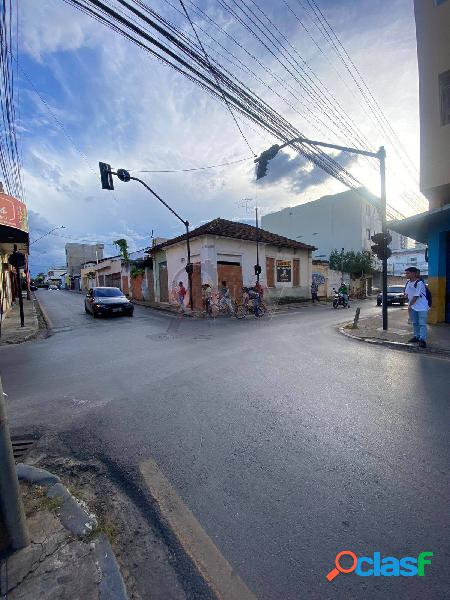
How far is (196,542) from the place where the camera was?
6.34ft

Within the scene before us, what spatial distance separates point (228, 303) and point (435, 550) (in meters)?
14.0

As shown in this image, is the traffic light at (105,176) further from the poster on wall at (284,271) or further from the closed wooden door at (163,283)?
the poster on wall at (284,271)

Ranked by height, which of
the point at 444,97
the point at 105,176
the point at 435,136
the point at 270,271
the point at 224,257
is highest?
the point at 444,97

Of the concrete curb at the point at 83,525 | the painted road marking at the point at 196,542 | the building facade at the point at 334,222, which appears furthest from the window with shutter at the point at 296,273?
the concrete curb at the point at 83,525

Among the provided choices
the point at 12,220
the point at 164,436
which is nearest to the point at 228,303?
the point at 12,220

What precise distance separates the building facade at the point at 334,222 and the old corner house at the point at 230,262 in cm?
1594

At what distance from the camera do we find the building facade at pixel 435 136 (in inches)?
369

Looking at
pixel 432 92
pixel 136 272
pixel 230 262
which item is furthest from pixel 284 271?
pixel 432 92

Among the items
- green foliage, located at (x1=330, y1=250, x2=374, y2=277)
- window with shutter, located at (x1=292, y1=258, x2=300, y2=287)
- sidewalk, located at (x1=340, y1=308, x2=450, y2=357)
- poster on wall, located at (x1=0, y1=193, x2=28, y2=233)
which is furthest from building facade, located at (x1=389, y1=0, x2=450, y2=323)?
green foliage, located at (x1=330, y1=250, x2=374, y2=277)

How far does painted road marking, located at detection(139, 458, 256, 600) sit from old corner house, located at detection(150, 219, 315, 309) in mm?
15179

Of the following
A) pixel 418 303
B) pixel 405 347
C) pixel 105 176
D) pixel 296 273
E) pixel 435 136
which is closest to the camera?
pixel 418 303

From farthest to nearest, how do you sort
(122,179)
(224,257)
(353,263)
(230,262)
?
(353,263), (230,262), (224,257), (122,179)

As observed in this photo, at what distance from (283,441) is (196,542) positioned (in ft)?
4.73

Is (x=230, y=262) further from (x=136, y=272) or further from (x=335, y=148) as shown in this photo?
(x=136, y=272)
